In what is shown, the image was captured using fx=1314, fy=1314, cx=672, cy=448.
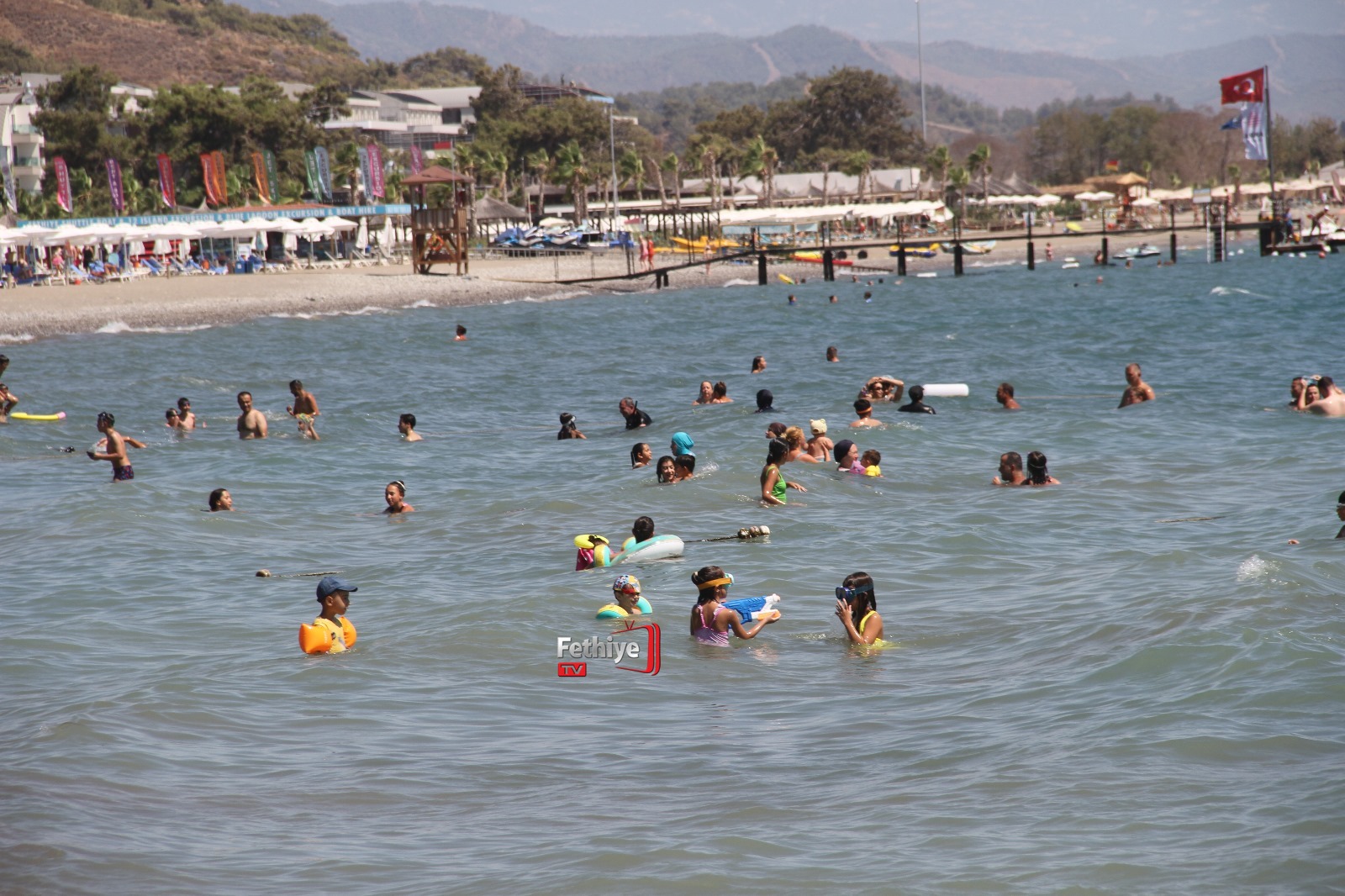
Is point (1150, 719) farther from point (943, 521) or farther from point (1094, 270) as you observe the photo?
point (1094, 270)

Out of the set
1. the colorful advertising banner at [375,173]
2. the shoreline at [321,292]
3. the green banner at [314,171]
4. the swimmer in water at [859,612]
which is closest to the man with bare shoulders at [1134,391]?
the swimmer in water at [859,612]

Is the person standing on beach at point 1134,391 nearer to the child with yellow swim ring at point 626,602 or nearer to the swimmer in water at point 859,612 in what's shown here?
the swimmer in water at point 859,612

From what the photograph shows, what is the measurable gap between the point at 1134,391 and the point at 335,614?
1556 centimetres

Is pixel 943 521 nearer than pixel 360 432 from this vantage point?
Yes

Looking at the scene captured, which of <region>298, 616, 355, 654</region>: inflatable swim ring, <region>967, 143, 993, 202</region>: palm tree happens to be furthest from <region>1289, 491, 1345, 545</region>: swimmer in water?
<region>967, 143, 993, 202</region>: palm tree

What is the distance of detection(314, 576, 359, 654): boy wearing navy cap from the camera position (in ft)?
33.1

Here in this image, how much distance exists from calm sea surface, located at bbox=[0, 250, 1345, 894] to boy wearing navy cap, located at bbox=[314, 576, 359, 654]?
222 mm

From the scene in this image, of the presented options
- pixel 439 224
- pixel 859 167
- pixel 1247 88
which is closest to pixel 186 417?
pixel 439 224

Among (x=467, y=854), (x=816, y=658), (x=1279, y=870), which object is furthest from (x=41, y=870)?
(x=1279, y=870)

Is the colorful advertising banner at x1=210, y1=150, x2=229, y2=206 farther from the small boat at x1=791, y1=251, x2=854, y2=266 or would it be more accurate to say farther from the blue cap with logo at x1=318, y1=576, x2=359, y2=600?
the blue cap with logo at x1=318, y1=576, x2=359, y2=600

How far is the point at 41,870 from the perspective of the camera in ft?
21.9

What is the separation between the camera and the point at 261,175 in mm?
69062

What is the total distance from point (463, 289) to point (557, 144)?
50473mm

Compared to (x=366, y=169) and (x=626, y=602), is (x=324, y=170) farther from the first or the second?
(x=626, y=602)
